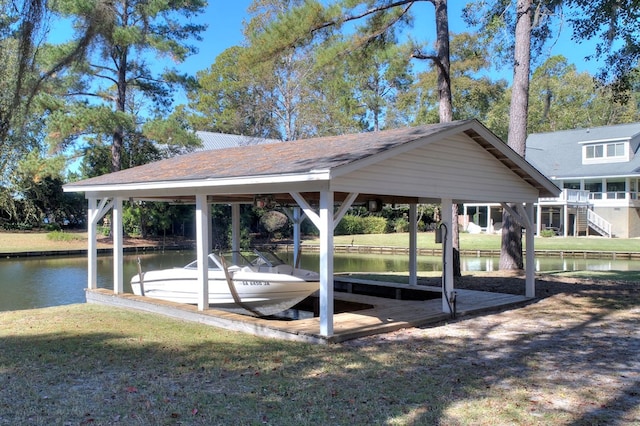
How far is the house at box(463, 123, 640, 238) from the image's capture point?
112 ft

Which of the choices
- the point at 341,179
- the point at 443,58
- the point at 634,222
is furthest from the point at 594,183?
the point at 341,179

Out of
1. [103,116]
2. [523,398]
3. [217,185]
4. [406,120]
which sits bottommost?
[523,398]

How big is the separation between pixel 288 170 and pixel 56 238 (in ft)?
84.7

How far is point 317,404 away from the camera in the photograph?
479 centimetres

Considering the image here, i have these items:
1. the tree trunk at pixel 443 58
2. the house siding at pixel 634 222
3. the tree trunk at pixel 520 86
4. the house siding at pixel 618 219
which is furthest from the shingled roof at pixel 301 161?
the house siding at pixel 634 222

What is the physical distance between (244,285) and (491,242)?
24.2m

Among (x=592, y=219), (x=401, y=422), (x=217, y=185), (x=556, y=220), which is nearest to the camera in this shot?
(x=401, y=422)

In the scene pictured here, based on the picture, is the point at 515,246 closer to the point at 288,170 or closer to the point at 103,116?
the point at 288,170

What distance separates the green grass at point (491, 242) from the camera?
27578 mm

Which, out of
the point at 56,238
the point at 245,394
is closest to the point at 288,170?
the point at 245,394

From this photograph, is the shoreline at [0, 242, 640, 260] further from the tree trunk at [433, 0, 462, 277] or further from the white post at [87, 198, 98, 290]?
the white post at [87, 198, 98, 290]

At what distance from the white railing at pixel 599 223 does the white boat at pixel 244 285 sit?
99.7 feet

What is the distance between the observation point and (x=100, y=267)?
22.2 meters

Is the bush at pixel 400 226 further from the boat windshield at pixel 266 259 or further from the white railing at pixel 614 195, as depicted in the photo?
the boat windshield at pixel 266 259
